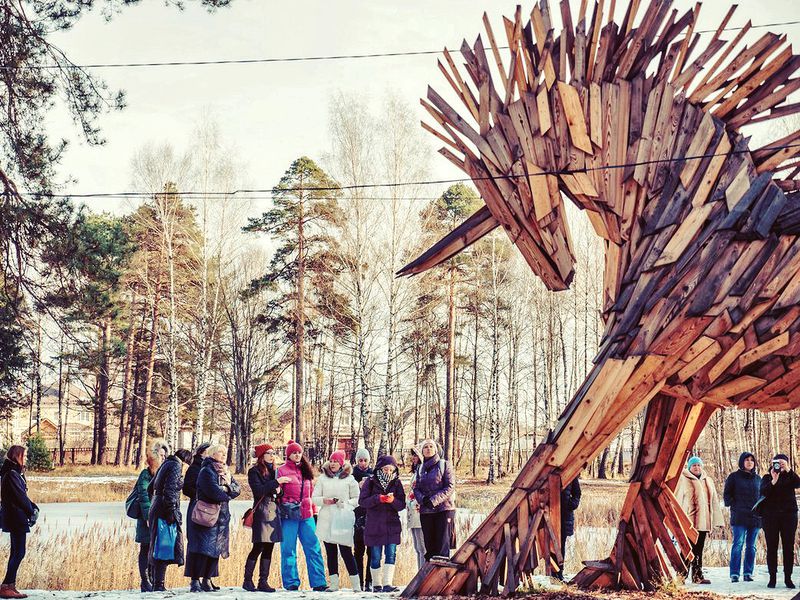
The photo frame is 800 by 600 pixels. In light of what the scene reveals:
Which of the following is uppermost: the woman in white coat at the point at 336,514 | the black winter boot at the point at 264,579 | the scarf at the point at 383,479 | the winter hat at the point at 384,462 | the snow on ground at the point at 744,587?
the winter hat at the point at 384,462

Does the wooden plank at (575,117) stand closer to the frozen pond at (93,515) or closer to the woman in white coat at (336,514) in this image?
the woman in white coat at (336,514)

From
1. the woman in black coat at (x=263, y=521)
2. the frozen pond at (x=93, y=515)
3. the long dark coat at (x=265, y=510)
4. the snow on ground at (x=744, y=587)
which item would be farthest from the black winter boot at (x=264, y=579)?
the frozen pond at (x=93, y=515)

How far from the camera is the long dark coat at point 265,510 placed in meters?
7.96

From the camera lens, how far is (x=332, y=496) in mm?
8211

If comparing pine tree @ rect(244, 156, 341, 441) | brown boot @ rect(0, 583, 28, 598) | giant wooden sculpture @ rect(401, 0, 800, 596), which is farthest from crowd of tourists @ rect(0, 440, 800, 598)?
pine tree @ rect(244, 156, 341, 441)

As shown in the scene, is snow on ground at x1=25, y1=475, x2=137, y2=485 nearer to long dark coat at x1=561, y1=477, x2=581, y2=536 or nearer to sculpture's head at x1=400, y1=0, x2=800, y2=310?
long dark coat at x1=561, y1=477, x2=581, y2=536

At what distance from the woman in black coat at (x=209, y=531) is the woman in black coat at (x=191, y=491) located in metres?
0.01

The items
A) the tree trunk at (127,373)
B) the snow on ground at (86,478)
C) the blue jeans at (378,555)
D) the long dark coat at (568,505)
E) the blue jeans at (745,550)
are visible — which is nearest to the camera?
the blue jeans at (378,555)

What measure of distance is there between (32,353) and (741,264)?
261 inches

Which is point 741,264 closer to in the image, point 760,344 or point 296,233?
point 760,344

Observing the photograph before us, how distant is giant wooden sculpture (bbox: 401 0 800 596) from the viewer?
611 centimetres

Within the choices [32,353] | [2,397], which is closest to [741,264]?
[32,353]

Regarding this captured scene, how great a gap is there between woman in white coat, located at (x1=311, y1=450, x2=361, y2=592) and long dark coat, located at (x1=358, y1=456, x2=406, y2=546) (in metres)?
0.21

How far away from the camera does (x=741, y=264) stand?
6090mm
